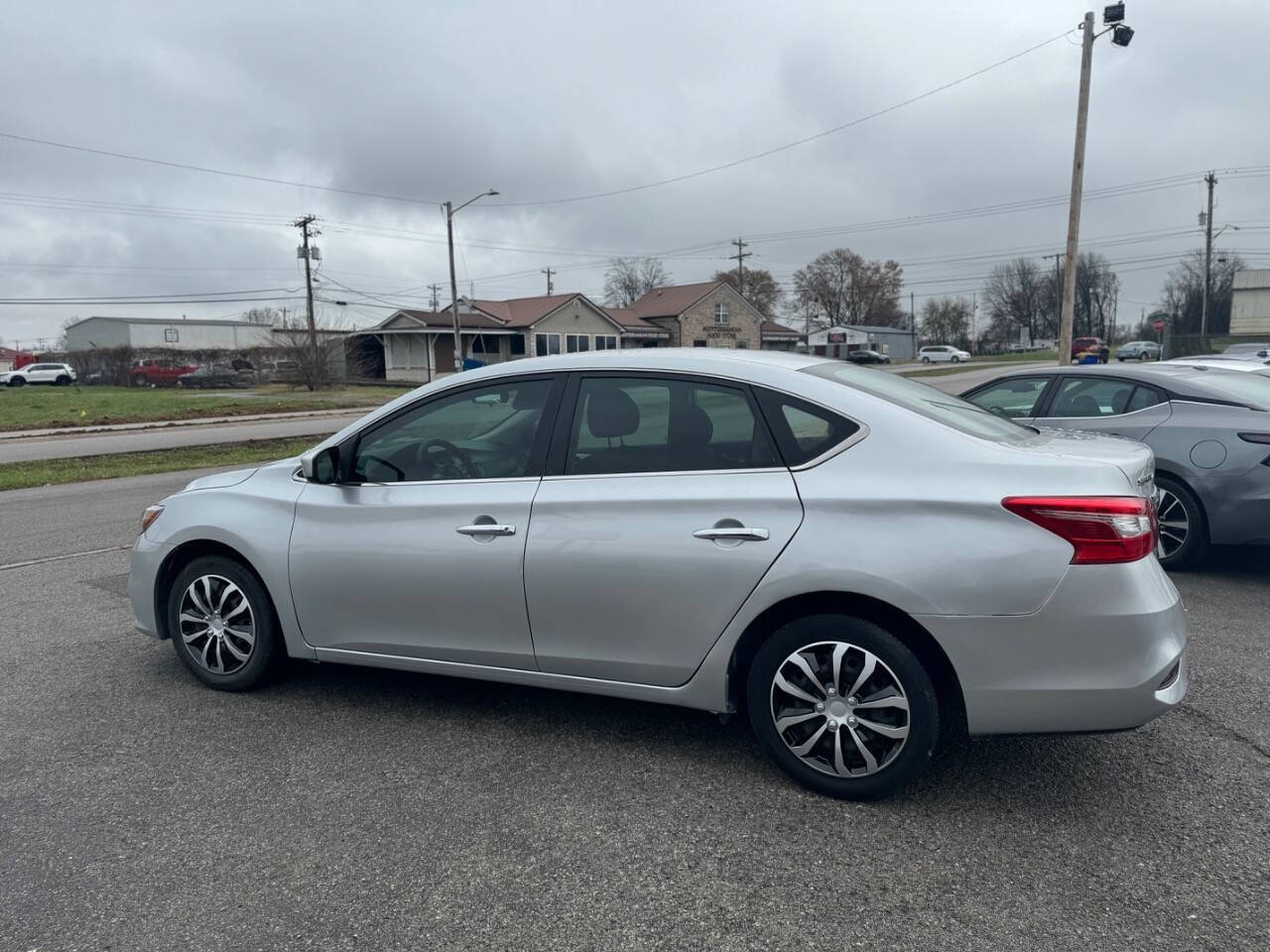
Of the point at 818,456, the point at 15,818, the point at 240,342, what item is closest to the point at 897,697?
the point at 818,456

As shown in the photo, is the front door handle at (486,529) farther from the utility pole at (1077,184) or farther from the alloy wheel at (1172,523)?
the utility pole at (1077,184)

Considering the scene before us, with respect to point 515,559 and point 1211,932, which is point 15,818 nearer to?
point 515,559

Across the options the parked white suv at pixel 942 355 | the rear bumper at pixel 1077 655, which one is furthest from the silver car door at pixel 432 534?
the parked white suv at pixel 942 355

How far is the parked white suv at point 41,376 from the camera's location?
59125mm

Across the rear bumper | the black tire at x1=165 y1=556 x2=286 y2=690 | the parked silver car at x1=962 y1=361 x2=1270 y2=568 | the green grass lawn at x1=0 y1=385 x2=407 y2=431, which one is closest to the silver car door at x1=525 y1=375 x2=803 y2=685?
the rear bumper

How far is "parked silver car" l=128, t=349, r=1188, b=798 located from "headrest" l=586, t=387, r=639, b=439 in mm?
12

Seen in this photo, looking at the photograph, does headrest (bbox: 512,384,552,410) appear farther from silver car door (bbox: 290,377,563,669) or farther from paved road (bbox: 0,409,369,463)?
paved road (bbox: 0,409,369,463)

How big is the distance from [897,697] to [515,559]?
1.56 meters

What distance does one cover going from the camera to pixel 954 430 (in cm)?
353

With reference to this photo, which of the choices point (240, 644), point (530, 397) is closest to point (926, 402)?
point (530, 397)

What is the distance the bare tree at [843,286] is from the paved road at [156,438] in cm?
9136

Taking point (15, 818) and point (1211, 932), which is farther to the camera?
point (15, 818)

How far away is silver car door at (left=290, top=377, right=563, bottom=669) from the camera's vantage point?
12.9ft

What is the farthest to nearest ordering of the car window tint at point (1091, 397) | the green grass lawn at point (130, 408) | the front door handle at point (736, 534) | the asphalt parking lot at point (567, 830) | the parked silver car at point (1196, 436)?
the green grass lawn at point (130, 408)
the car window tint at point (1091, 397)
the parked silver car at point (1196, 436)
the front door handle at point (736, 534)
the asphalt parking lot at point (567, 830)
